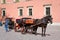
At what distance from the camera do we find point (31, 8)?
120 feet

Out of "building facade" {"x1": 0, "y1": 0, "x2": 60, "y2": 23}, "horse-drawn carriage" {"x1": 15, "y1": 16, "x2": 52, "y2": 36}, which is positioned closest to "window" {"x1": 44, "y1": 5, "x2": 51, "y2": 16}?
"building facade" {"x1": 0, "y1": 0, "x2": 60, "y2": 23}

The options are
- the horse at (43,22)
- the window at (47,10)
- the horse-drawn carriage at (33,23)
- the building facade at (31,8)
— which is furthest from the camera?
the window at (47,10)

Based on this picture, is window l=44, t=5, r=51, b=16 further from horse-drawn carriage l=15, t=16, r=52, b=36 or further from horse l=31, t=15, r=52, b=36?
horse l=31, t=15, r=52, b=36

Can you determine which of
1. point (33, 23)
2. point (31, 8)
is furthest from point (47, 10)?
point (33, 23)

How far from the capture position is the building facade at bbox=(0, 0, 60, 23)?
33.0 m

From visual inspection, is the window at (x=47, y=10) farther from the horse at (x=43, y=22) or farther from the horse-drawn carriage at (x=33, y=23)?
the horse at (x=43, y=22)

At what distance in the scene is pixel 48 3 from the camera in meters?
33.8

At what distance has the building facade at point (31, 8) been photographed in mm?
33044

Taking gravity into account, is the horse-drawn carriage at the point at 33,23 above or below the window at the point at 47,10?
below

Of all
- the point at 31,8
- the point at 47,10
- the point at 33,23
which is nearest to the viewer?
the point at 33,23

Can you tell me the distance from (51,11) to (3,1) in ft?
42.9

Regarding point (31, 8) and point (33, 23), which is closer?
point (33, 23)

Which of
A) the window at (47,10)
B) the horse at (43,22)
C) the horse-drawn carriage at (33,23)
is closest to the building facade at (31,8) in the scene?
the window at (47,10)

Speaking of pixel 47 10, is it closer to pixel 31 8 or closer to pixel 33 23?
pixel 31 8
